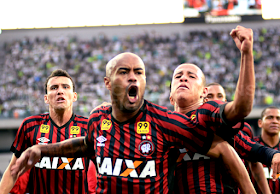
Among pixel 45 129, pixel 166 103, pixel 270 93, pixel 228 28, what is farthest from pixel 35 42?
pixel 45 129

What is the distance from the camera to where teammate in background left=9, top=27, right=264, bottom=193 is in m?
2.26

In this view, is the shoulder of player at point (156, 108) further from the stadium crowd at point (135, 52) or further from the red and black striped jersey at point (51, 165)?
the stadium crowd at point (135, 52)

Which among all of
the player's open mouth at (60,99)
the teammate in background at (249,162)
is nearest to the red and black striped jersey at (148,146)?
the teammate in background at (249,162)

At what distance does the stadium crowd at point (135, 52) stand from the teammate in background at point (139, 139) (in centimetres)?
1253

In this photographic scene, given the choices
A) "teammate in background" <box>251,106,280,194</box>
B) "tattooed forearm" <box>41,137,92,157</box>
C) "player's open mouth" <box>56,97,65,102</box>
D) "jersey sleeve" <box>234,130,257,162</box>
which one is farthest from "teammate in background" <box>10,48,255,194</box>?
"teammate in background" <box>251,106,280,194</box>

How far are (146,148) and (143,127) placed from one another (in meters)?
0.17

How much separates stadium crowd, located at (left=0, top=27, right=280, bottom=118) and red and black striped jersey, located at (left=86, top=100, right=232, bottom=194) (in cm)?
1259

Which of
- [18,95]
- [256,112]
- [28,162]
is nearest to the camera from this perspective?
[28,162]

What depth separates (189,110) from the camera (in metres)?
2.95

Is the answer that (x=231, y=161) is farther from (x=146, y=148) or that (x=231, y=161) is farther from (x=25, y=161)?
(x=25, y=161)

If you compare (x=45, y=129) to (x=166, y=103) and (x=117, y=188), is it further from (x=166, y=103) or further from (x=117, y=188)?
(x=166, y=103)

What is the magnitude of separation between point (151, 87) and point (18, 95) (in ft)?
22.9

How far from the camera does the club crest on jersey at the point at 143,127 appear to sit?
7.75ft

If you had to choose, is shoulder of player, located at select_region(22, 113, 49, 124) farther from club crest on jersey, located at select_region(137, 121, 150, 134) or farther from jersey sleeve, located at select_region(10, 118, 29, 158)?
club crest on jersey, located at select_region(137, 121, 150, 134)
